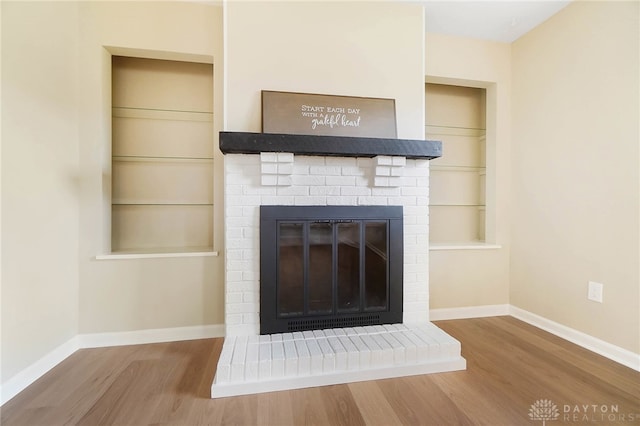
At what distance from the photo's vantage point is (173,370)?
5.48 feet

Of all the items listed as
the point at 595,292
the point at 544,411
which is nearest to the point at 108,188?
the point at 544,411

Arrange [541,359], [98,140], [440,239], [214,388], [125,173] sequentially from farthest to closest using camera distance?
[440,239]
[125,173]
[98,140]
[541,359]
[214,388]

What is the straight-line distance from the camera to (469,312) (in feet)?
8.09

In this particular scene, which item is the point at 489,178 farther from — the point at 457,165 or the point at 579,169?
the point at 579,169

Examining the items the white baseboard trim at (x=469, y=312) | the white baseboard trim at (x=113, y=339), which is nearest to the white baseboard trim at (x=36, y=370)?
the white baseboard trim at (x=113, y=339)

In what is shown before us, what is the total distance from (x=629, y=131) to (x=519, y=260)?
1.21 m

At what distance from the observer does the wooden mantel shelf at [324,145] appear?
5.51ft

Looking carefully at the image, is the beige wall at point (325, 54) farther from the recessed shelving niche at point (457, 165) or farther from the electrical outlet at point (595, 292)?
the electrical outlet at point (595, 292)

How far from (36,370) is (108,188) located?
1.20m

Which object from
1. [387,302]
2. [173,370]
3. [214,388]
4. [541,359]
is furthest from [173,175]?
[541,359]

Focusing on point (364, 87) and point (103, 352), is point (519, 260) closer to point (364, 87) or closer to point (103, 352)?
point (364, 87)

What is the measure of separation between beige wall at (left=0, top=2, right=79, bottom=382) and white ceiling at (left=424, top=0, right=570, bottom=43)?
Answer: 8.39ft

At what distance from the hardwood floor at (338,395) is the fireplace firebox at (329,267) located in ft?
1.46

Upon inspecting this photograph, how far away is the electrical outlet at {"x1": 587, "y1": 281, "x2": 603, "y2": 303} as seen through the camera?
1883 millimetres
